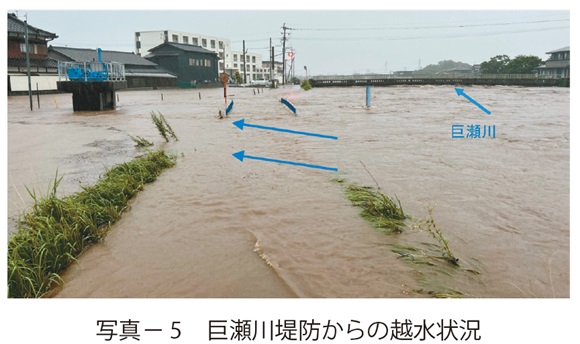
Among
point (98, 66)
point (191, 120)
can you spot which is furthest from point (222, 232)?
point (98, 66)

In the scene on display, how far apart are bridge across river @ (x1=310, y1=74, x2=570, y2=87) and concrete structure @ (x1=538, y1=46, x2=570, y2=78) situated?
1630 millimetres

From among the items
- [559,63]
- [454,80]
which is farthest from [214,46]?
[559,63]

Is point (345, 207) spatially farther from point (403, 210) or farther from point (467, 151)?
point (467, 151)

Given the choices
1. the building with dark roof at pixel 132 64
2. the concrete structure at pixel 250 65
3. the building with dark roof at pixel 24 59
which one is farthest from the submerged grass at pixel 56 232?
the concrete structure at pixel 250 65

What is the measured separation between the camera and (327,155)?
9.84 meters

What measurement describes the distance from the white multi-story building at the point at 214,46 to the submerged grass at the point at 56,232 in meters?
59.4

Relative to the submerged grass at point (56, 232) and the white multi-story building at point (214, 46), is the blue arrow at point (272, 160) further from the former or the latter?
the white multi-story building at point (214, 46)

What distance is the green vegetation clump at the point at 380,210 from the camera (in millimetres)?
5180

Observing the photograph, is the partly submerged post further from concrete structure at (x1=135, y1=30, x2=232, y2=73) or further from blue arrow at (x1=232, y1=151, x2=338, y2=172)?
concrete structure at (x1=135, y1=30, x2=232, y2=73)

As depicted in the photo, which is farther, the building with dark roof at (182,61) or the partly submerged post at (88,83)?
the building with dark roof at (182,61)

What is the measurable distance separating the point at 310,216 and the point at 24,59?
3714 cm

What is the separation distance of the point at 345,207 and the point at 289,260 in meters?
1.87

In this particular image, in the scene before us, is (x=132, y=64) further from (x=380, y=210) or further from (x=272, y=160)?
(x=380, y=210)

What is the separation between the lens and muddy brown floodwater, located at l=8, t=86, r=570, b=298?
12.8 ft
